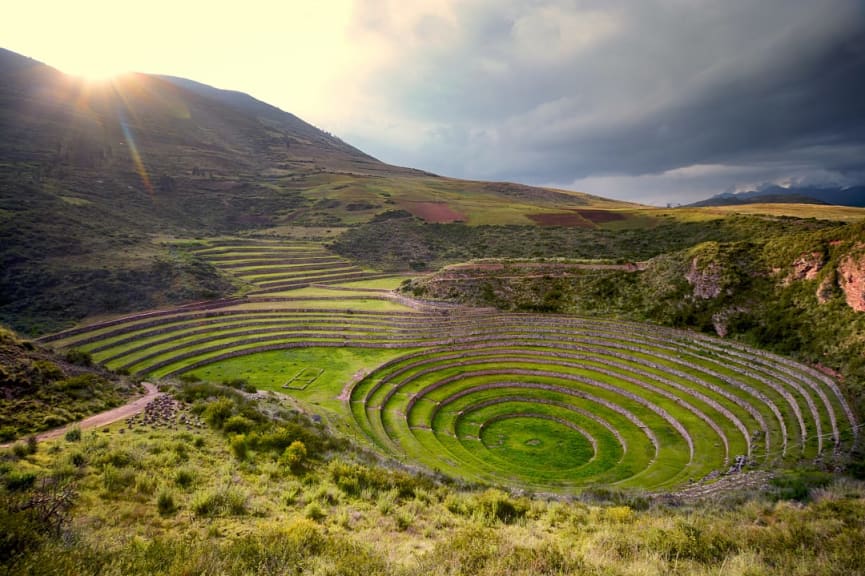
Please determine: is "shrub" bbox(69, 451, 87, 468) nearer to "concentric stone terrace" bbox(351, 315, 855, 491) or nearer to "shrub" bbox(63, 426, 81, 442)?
"shrub" bbox(63, 426, 81, 442)

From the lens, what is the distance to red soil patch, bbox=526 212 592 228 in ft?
241

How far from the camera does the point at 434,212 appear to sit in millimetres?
89938

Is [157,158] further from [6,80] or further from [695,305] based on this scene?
[695,305]

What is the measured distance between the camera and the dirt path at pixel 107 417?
468 inches

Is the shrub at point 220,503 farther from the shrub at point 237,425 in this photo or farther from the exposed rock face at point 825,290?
the exposed rock face at point 825,290

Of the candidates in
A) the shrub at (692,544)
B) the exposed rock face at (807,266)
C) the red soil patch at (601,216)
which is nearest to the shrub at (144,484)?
the shrub at (692,544)

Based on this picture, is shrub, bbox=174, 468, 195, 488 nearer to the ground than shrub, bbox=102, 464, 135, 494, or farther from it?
nearer to the ground

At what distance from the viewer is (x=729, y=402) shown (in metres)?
21.0

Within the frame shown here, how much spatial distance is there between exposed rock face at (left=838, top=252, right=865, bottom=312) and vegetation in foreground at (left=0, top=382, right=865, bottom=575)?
48.5ft

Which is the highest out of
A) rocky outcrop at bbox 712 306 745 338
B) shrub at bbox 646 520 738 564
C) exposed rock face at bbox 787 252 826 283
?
exposed rock face at bbox 787 252 826 283

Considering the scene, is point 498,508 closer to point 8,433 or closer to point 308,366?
point 8,433

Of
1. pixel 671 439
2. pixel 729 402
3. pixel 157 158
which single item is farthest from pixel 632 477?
pixel 157 158

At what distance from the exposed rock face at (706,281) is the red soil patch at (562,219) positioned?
139ft

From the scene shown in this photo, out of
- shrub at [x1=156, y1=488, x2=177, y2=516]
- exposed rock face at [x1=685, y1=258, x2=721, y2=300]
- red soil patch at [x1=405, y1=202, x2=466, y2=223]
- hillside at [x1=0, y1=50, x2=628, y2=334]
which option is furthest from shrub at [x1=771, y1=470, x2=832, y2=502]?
red soil patch at [x1=405, y1=202, x2=466, y2=223]
